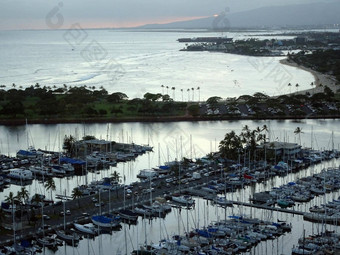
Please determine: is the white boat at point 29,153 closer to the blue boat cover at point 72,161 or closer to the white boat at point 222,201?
the blue boat cover at point 72,161

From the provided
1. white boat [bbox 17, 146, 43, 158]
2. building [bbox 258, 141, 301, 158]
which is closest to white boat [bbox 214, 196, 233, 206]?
building [bbox 258, 141, 301, 158]

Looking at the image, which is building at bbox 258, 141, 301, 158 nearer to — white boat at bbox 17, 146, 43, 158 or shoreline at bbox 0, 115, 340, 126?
shoreline at bbox 0, 115, 340, 126

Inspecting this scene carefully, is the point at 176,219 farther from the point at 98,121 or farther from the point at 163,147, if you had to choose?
the point at 98,121

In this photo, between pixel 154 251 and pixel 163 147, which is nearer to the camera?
pixel 154 251

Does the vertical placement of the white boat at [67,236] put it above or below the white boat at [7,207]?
below

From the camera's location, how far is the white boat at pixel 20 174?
1104 centimetres

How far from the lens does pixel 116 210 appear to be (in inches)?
347

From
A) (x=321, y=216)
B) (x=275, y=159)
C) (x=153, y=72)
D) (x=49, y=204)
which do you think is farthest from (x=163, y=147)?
(x=153, y=72)

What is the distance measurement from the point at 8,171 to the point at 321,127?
393 inches

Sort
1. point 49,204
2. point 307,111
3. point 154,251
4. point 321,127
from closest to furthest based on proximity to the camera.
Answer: point 154,251 → point 49,204 → point 321,127 → point 307,111

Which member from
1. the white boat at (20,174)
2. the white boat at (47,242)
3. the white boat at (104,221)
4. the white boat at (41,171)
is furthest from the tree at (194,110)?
→ the white boat at (47,242)

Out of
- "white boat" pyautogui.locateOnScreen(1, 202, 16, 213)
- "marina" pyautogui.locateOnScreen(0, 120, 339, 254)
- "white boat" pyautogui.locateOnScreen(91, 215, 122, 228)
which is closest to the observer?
"white boat" pyautogui.locateOnScreen(91, 215, 122, 228)

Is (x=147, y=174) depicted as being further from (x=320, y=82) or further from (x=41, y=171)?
(x=320, y=82)

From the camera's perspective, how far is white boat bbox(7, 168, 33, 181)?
36.2 ft
